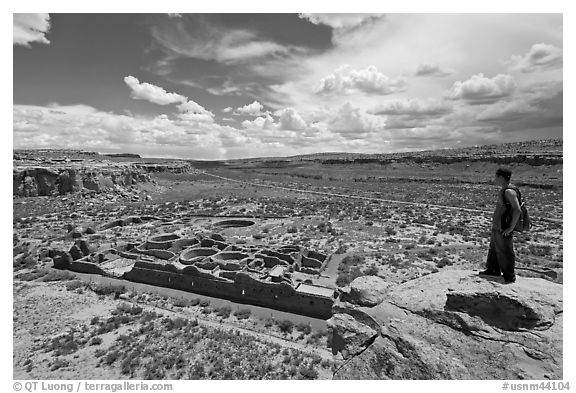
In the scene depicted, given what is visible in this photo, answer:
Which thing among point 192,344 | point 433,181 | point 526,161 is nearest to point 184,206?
point 192,344

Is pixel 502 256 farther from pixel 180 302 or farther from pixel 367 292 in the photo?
pixel 180 302

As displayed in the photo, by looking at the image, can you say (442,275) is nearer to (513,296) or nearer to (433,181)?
(513,296)

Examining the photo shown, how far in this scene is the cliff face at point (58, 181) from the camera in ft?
170

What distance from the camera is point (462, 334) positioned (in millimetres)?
5156

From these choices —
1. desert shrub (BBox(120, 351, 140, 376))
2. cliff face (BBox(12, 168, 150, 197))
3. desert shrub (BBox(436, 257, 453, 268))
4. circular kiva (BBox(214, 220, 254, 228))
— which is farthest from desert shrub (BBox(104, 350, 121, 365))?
cliff face (BBox(12, 168, 150, 197))

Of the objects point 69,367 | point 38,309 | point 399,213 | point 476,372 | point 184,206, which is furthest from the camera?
point 184,206

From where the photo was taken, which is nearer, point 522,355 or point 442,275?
point 522,355

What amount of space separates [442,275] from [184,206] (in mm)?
47930

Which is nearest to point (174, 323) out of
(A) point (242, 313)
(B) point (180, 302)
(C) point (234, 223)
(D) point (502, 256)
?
(B) point (180, 302)

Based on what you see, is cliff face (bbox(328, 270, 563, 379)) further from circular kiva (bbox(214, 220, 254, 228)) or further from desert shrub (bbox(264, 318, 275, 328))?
circular kiva (bbox(214, 220, 254, 228))

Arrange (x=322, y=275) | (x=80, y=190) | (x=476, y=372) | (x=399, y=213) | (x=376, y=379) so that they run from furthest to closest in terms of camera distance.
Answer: (x=80, y=190) → (x=399, y=213) → (x=322, y=275) → (x=376, y=379) → (x=476, y=372)

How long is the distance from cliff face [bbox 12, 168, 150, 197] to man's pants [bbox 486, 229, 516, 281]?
208 feet

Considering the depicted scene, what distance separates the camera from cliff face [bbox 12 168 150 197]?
51938 millimetres

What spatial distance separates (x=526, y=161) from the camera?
8619 centimetres
